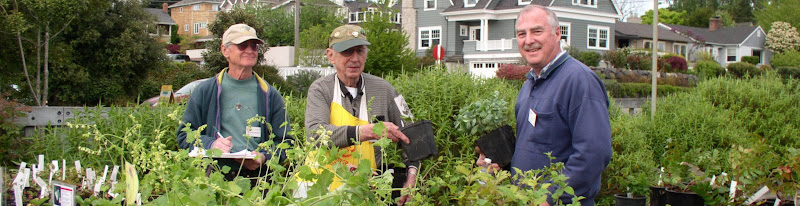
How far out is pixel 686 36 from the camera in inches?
2347

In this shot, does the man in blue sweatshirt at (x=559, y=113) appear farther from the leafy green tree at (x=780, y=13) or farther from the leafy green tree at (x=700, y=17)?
the leafy green tree at (x=700, y=17)

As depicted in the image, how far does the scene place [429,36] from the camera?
46.1m

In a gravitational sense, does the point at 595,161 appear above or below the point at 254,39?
below

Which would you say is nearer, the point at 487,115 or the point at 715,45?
the point at 487,115

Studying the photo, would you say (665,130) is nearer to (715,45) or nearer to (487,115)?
(487,115)

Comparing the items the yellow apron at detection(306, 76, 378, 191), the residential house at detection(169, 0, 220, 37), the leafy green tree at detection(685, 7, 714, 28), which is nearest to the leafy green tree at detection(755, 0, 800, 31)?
the leafy green tree at detection(685, 7, 714, 28)

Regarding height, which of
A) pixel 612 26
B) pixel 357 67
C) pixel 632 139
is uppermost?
pixel 612 26

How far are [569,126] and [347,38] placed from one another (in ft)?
4.04

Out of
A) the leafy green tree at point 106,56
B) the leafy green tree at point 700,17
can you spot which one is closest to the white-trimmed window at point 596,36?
the leafy green tree at point 106,56

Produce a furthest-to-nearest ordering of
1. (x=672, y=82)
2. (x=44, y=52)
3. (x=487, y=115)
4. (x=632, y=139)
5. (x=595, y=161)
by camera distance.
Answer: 1. (x=672, y=82)
2. (x=44, y=52)
3. (x=632, y=139)
4. (x=487, y=115)
5. (x=595, y=161)

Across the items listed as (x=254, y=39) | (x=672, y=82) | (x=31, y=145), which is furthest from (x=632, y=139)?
(x=672, y=82)

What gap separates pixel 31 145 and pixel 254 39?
7.40ft

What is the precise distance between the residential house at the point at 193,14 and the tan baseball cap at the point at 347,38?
78.6 m

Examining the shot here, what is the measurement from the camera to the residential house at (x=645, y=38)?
175 feet
